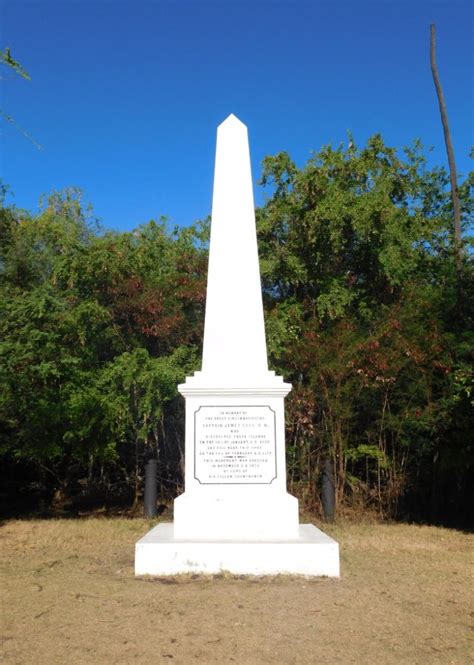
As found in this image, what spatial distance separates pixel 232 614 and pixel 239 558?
48.4 inches

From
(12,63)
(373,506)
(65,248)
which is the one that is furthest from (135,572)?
(65,248)

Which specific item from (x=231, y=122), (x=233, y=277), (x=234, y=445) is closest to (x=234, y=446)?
(x=234, y=445)

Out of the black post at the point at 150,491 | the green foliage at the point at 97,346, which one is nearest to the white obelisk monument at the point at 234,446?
the green foliage at the point at 97,346

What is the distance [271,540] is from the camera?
5828mm

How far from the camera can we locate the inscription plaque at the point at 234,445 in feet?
19.9

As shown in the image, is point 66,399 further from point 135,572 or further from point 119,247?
point 135,572

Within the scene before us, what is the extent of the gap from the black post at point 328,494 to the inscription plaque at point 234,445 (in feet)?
13.5

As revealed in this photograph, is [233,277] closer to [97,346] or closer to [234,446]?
[234,446]

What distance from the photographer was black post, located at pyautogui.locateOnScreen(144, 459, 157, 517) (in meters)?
9.93

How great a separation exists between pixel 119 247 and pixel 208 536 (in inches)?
263

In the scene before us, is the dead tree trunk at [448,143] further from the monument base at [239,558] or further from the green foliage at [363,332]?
the monument base at [239,558]

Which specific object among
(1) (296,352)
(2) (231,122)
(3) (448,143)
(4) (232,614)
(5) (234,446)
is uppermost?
(3) (448,143)

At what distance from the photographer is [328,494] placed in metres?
9.81

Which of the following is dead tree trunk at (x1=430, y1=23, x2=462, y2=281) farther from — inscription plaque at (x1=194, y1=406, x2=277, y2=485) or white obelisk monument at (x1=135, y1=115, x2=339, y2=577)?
inscription plaque at (x1=194, y1=406, x2=277, y2=485)
